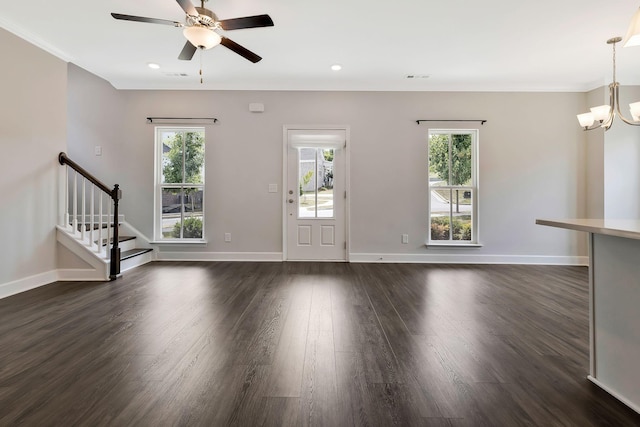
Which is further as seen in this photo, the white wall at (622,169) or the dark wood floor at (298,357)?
the white wall at (622,169)

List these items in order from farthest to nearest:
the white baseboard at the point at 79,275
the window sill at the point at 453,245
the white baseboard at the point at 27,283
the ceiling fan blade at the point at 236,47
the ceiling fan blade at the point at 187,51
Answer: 1. the window sill at the point at 453,245
2. the white baseboard at the point at 79,275
3. the white baseboard at the point at 27,283
4. the ceiling fan blade at the point at 187,51
5. the ceiling fan blade at the point at 236,47

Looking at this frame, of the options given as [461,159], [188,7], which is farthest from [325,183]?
[188,7]

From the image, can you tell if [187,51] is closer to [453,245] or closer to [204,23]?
[204,23]

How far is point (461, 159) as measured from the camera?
481 cm

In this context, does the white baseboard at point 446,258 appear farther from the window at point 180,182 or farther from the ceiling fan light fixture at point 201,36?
the ceiling fan light fixture at point 201,36

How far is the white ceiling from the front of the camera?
111 inches

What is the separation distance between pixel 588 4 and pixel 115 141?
241 inches

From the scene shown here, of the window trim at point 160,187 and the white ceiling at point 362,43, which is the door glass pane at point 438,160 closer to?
the white ceiling at point 362,43

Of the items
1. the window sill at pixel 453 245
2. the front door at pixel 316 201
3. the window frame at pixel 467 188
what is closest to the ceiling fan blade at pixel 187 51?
the front door at pixel 316 201

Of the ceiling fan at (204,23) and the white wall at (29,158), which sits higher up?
the ceiling fan at (204,23)

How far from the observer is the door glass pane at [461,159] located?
4.81m

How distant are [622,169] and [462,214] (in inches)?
87.6

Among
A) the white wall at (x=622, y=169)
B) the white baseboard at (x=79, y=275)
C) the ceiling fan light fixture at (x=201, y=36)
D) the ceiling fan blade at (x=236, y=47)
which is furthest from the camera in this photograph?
the white wall at (x=622, y=169)

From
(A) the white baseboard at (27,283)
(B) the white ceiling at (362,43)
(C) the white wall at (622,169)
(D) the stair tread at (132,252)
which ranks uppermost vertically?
(B) the white ceiling at (362,43)
